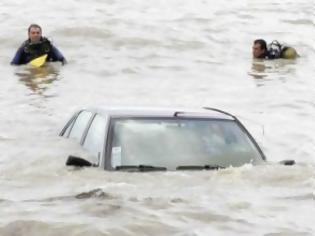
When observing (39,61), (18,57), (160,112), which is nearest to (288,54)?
(39,61)

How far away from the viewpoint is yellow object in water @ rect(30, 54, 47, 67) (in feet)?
67.0

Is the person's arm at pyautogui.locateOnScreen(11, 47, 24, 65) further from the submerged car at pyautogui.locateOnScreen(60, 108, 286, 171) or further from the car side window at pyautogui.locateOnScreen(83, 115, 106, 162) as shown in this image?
the submerged car at pyautogui.locateOnScreen(60, 108, 286, 171)

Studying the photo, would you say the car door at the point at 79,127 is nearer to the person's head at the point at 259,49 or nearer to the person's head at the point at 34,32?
the person's head at the point at 34,32

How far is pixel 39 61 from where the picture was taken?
806 inches

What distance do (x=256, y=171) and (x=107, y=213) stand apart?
1764 millimetres

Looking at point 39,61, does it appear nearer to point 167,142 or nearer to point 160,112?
point 160,112

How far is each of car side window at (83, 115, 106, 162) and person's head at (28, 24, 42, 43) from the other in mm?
11006

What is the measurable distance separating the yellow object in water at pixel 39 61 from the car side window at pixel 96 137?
11.6m

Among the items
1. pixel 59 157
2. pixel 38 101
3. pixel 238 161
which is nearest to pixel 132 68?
pixel 38 101

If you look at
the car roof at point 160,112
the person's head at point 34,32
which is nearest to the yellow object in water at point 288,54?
the person's head at point 34,32

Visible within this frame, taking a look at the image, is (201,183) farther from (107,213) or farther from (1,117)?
(1,117)

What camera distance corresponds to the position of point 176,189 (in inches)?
297

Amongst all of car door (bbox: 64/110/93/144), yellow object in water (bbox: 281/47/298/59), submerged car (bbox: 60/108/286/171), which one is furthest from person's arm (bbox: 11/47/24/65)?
submerged car (bbox: 60/108/286/171)

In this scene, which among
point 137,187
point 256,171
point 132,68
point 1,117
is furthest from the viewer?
point 132,68
